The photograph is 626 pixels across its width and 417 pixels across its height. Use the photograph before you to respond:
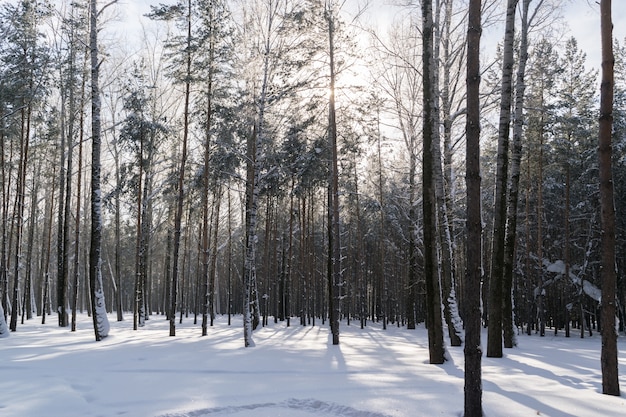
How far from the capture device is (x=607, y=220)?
6.67m

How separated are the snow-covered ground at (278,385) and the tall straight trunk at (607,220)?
19.5 inches

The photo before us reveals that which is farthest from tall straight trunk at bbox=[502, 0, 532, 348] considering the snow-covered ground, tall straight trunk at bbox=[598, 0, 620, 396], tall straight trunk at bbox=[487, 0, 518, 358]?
tall straight trunk at bbox=[598, 0, 620, 396]

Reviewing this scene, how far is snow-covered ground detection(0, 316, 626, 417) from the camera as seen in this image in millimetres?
5379

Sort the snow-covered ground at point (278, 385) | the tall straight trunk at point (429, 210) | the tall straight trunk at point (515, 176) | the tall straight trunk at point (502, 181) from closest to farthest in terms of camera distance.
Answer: the snow-covered ground at point (278, 385) < the tall straight trunk at point (429, 210) < the tall straight trunk at point (502, 181) < the tall straight trunk at point (515, 176)

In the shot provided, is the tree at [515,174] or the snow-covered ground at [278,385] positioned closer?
the snow-covered ground at [278,385]

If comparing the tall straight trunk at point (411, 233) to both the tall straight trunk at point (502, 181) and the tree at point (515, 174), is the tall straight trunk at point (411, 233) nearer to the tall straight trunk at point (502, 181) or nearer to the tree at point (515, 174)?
the tree at point (515, 174)

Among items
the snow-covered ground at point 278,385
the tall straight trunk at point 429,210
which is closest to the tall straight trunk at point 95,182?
the snow-covered ground at point 278,385

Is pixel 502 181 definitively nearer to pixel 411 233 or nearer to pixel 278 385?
pixel 278 385

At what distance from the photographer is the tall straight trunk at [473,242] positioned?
4.94 m

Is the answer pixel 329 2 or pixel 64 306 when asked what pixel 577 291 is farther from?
pixel 64 306

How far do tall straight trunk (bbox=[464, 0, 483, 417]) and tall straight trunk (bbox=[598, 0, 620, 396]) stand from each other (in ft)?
8.69

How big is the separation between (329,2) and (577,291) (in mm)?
21498

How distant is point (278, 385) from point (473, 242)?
3.67 m

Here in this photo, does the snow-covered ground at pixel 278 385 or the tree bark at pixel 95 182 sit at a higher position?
the tree bark at pixel 95 182
